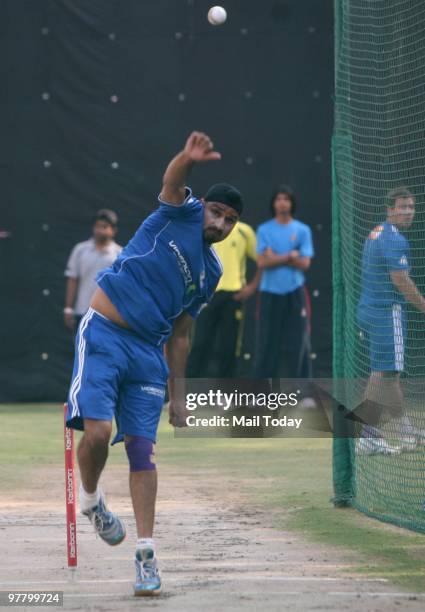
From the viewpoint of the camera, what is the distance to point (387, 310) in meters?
10.7

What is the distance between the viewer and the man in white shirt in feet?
54.5

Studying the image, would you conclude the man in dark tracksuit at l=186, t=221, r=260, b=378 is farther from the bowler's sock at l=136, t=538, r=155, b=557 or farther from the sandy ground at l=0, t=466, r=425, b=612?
the bowler's sock at l=136, t=538, r=155, b=557

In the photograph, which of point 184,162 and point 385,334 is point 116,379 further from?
point 385,334

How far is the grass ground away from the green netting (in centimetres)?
37

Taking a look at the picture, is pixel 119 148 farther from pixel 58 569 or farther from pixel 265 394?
pixel 58 569

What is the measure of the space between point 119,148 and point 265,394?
3.81 m

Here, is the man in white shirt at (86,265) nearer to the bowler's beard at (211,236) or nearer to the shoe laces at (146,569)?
the bowler's beard at (211,236)

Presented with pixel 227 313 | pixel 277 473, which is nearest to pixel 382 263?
pixel 277 473

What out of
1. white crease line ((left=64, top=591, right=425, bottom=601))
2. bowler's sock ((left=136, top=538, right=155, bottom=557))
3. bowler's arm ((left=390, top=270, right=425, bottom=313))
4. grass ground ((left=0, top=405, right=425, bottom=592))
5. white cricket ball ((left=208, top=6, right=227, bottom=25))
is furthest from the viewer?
white cricket ball ((left=208, top=6, right=227, bottom=25))

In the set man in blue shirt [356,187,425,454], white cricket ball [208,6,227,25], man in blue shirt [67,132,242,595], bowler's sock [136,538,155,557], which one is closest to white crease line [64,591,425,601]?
bowler's sock [136,538,155,557]

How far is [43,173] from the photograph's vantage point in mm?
18203

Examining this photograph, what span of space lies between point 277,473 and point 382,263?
2.00 meters

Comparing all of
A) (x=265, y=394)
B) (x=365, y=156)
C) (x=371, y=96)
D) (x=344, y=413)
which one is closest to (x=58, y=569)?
(x=344, y=413)

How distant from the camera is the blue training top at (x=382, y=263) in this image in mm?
10570
